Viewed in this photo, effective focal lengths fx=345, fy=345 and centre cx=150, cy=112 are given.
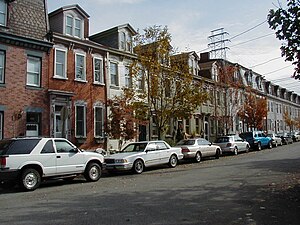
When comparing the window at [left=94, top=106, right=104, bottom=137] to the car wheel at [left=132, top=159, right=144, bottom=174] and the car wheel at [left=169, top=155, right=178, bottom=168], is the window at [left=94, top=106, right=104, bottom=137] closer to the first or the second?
the car wheel at [left=169, top=155, right=178, bottom=168]

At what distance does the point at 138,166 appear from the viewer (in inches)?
651

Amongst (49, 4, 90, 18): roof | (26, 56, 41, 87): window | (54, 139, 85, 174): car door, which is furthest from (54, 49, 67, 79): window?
(54, 139, 85, 174): car door

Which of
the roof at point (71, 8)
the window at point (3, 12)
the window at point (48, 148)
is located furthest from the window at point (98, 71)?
the window at point (48, 148)

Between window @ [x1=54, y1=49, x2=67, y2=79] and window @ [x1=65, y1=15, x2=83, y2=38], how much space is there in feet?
5.36

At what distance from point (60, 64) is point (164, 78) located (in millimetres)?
6788

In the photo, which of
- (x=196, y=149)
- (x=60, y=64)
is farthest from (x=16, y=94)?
(x=196, y=149)

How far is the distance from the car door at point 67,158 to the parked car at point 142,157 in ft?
8.07

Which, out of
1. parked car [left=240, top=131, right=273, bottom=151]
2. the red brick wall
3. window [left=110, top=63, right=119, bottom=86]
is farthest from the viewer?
parked car [left=240, top=131, right=273, bottom=151]

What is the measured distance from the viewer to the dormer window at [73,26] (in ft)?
74.1

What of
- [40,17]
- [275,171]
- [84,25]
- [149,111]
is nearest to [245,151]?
[149,111]

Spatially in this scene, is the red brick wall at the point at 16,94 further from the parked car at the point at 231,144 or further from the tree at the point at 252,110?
the tree at the point at 252,110

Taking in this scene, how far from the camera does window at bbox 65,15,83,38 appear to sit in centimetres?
2255

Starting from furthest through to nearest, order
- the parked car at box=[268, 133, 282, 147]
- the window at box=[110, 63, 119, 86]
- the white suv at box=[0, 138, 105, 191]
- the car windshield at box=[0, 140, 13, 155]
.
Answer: the parked car at box=[268, 133, 282, 147], the window at box=[110, 63, 119, 86], the car windshield at box=[0, 140, 13, 155], the white suv at box=[0, 138, 105, 191]

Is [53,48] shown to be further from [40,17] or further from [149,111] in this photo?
[149,111]
